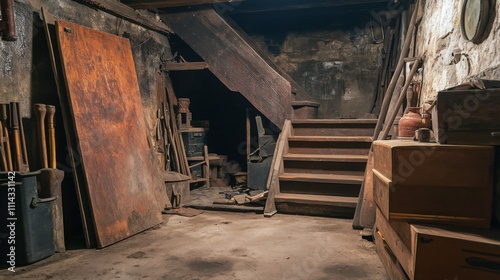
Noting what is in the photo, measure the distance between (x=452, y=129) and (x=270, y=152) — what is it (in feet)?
12.3

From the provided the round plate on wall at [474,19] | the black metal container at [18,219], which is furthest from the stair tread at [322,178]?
the black metal container at [18,219]

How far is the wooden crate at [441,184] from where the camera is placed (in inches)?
70.9

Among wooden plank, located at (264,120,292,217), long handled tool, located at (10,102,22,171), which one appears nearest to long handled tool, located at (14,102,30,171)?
long handled tool, located at (10,102,22,171)

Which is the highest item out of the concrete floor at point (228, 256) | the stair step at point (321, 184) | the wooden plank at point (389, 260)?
the stair step at point (321, 184)

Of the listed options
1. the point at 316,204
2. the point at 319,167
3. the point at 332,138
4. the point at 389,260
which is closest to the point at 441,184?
the point at 389,260

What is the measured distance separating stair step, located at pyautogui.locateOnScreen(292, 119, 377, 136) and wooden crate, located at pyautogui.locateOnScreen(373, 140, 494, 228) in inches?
114

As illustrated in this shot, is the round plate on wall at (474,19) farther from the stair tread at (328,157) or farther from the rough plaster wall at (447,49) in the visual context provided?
the stair tread at (328,157)

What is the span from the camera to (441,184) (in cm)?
187

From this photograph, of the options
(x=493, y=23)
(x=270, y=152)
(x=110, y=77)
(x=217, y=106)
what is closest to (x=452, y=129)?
(x=493, y=23)

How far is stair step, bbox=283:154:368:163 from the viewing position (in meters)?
4.41

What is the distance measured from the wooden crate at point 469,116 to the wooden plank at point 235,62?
332 centimetres

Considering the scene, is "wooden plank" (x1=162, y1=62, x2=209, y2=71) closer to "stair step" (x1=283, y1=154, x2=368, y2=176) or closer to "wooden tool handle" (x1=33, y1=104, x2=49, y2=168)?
"stair step" (x1=283, y1=154, x2=368, y2=176)

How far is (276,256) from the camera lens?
2.92 metres

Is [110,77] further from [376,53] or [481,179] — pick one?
[376,53]
